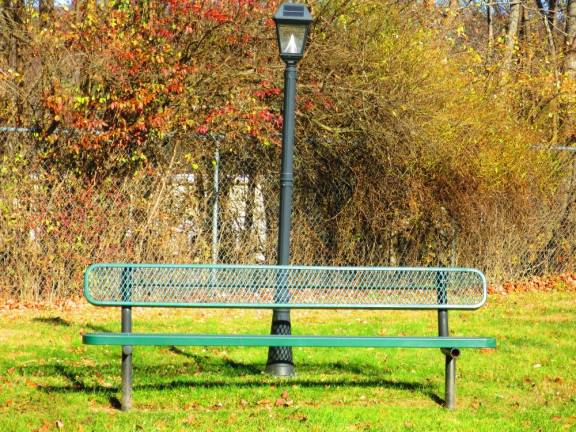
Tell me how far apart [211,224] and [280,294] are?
18.5 feet

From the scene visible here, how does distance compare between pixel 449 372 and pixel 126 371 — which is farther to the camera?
pixel 449 372

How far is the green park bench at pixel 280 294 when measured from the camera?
6.20 meters

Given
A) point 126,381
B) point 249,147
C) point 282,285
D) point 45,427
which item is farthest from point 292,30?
point 249,147

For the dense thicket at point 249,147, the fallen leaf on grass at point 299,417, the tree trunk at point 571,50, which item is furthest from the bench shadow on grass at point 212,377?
the tree trunk at point 571,50

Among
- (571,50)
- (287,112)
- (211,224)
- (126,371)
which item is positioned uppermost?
(571,50)

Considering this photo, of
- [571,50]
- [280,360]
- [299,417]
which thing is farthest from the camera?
[571,50]

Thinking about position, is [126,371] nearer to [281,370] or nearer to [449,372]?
[281,370]

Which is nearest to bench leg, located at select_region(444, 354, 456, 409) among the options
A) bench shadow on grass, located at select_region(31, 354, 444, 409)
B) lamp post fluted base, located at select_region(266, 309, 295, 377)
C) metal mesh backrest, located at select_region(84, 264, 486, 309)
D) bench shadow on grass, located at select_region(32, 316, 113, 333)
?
bench shadow on grass, located at select_region(31, 354, 444, 409)

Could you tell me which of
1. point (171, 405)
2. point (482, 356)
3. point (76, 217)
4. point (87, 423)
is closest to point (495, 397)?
point (482, 356)

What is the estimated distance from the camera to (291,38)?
737 cm

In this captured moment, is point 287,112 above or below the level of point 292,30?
below

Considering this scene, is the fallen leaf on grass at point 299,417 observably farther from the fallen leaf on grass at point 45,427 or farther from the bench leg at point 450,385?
the fallen leaf on grass at point 45,427

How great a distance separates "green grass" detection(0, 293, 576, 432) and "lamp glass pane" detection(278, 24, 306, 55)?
231 centimetres

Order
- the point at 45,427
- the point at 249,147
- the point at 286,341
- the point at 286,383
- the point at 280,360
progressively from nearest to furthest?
the point at 45,427, the point at 286,341, the point at 286,383, the point at 280,360, the point at 249,147
